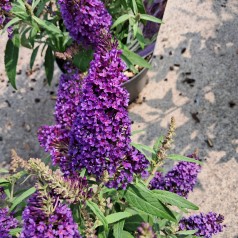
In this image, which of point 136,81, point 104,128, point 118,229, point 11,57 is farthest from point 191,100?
point 104,128

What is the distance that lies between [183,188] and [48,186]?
1074 millimetres

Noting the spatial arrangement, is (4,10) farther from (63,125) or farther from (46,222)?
(46,222)

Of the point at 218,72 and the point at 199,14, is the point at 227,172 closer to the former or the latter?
the point at 218,72

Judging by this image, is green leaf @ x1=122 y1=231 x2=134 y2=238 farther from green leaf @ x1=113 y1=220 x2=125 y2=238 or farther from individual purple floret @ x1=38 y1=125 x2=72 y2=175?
individual purple floret @ x1=38 y1=125 x2=72 y2=175

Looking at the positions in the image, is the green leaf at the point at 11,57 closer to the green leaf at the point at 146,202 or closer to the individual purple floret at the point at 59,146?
the individual purple floret at the point at 59,146

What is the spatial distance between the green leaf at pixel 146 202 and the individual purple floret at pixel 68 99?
50 centimetres

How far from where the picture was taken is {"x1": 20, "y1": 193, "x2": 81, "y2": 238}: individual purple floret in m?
1.59

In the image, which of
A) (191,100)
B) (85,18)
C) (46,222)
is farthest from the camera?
(191,100)

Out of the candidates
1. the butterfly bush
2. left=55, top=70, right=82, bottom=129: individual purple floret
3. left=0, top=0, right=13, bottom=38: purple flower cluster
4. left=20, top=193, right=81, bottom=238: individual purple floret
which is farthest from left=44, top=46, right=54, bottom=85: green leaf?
left=20, top=193, right=81, bottom=238: individual purple floret

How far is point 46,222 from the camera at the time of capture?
1.60 m

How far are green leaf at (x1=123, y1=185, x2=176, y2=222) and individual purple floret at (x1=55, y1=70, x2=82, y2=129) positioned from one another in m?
0.50

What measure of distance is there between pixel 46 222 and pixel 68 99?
1.09 meters

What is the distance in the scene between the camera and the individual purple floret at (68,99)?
7.84 ft

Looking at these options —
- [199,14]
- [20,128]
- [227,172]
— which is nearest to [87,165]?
[227,172]
